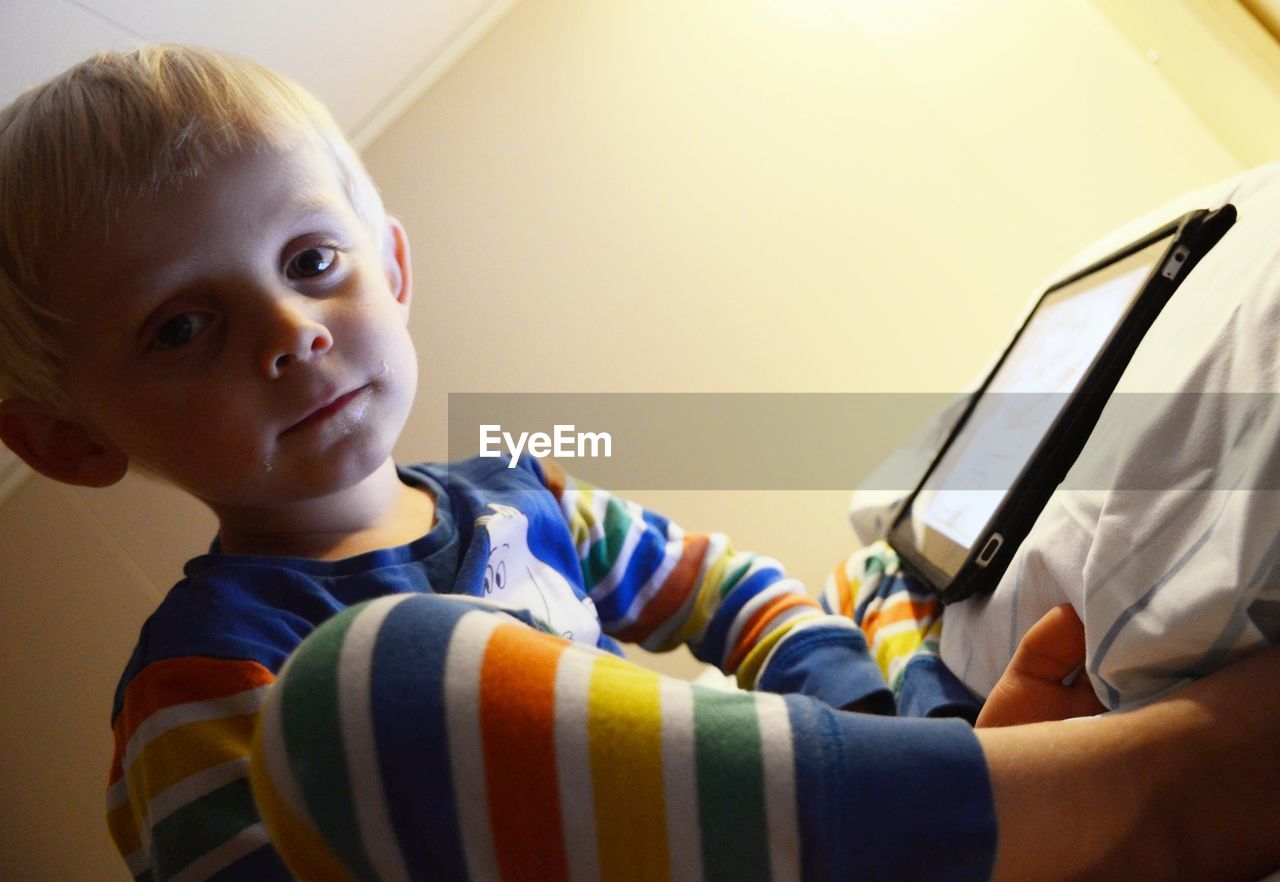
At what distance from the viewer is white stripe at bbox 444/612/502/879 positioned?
285 mm

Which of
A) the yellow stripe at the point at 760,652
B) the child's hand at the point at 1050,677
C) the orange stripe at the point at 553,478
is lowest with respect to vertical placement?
Result: the yellow stripe at the point at 760,652

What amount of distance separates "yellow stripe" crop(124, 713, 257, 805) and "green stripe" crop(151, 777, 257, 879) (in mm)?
15

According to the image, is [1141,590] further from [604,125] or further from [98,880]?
[98,880]

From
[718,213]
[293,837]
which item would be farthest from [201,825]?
Answer: [718,213]

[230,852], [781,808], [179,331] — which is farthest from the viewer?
[179,331]

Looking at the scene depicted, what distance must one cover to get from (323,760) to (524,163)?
2.92ft

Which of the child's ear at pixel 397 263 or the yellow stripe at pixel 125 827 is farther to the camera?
the child's ear at pixel 397 263

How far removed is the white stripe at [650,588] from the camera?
0.69 meters

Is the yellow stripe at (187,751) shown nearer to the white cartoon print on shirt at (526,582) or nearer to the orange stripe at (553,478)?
the white cartoon print on shirt at (526,582)

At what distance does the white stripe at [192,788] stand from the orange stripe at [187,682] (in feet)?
0.12

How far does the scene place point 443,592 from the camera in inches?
21.9

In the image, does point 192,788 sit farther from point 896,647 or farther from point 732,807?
point 896,647

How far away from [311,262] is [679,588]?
0.35 meters

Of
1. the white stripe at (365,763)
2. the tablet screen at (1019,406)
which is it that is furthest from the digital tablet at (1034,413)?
the white stripe at (365,763)
